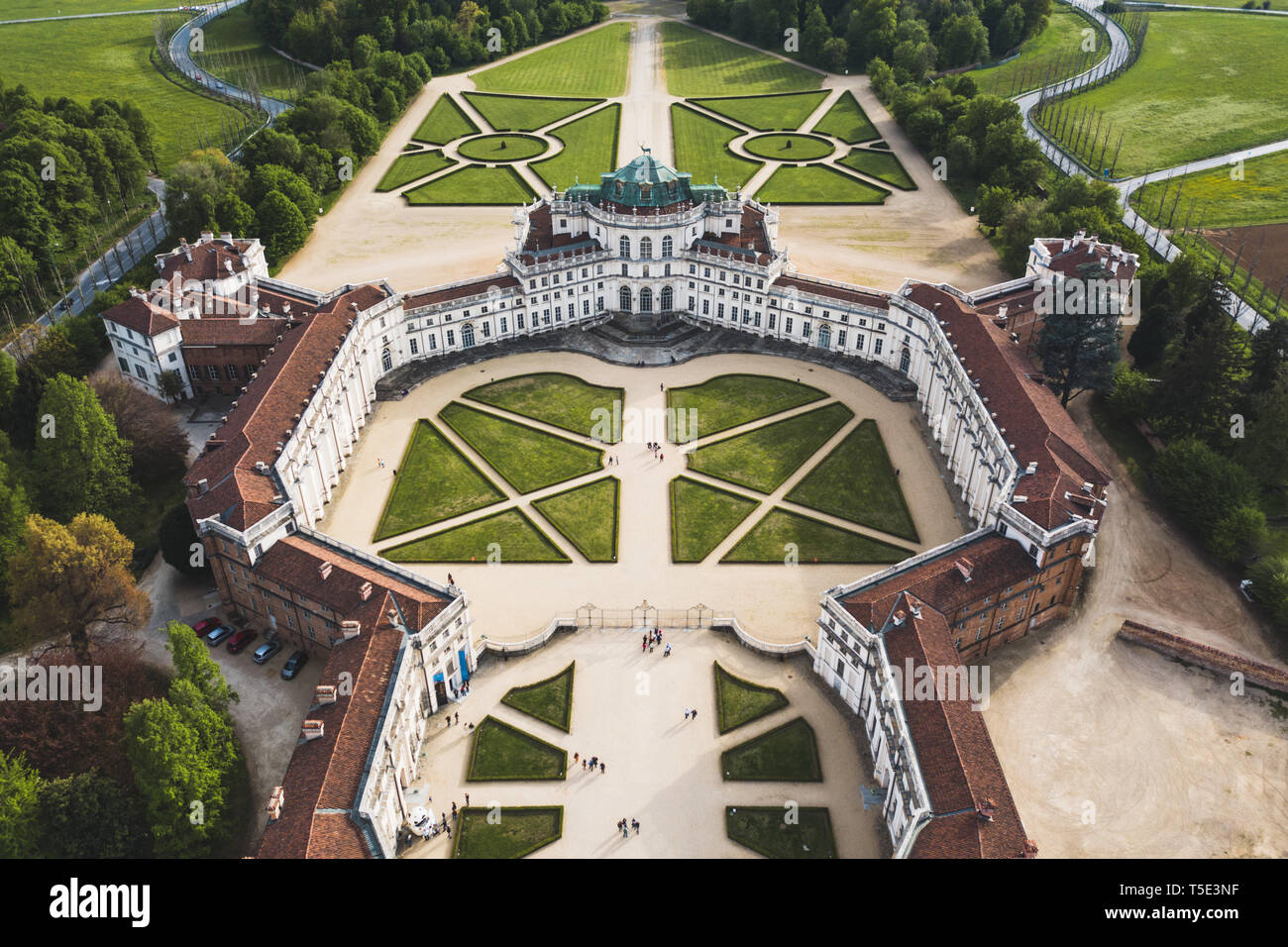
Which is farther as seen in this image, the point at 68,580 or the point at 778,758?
the point at 68,580

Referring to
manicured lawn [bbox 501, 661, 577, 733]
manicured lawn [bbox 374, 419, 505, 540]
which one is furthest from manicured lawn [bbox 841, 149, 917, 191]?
manicured lawn [bbox 501, 661, 577, 733]

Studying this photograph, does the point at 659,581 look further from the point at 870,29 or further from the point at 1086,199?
the point at 870,29

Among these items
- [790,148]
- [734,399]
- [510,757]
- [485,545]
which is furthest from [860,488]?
[790,148]

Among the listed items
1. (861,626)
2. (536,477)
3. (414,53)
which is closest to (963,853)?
(861,626)

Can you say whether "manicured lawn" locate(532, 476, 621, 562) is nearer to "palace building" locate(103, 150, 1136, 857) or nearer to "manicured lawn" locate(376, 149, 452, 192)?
"palace building" locate(103, 150, 1136, 857)

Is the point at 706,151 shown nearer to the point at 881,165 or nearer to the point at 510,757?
the point at 881,165

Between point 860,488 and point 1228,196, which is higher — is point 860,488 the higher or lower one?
the lower one
